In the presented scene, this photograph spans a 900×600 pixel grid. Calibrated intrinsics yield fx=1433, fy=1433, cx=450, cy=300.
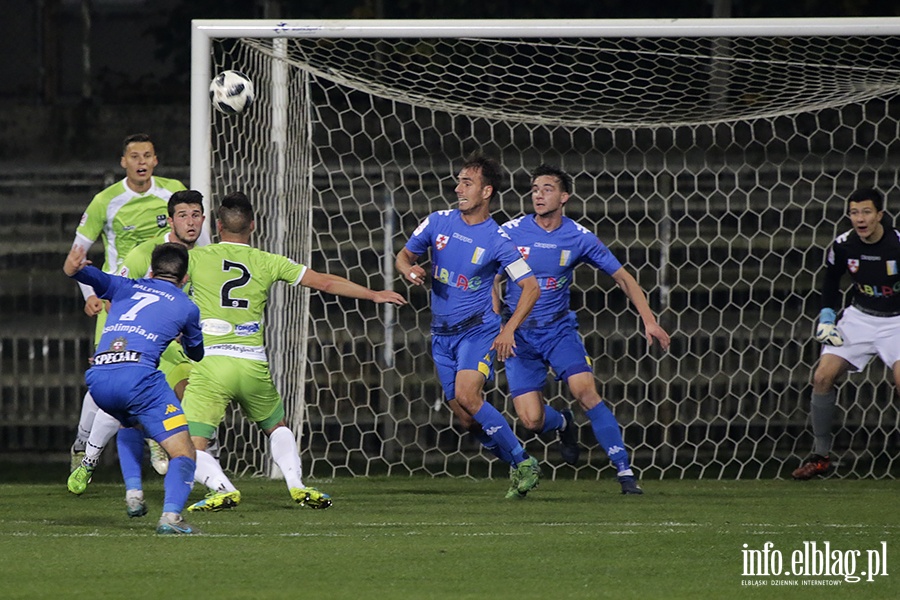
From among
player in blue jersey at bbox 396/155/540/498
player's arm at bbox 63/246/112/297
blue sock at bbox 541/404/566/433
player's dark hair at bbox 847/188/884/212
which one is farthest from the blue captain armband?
player's arm at bbox 63/246/112/297

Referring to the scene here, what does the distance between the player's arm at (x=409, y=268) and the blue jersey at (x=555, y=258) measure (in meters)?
0.66

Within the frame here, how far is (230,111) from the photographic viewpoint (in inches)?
315

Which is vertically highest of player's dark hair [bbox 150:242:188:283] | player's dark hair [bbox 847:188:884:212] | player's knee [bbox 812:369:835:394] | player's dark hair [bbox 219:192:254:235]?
player's dark hair [bbox 847:188:884:212]

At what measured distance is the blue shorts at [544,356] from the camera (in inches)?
316

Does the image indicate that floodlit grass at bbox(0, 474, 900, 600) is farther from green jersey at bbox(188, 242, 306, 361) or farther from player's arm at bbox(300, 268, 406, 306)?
player's arm at bbox(300, 268, 406, 306)

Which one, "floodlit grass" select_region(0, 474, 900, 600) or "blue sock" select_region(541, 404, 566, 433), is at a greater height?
"blue sock" select_region(541, 404, 566, 433)

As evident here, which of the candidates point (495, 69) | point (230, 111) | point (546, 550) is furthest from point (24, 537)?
point (495, 69)

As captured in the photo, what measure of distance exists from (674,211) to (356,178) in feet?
8.26

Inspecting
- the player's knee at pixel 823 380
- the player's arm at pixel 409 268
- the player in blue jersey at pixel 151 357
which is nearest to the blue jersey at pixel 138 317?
the player in blue jersey at pixel 151 357

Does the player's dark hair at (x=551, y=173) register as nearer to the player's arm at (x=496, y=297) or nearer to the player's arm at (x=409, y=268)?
the player's arm at (x=496, y=297)

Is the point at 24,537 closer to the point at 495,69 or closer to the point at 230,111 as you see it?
the point at 230,111

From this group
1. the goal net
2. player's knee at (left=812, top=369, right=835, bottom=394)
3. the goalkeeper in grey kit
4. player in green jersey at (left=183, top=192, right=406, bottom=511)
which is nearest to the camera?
player in green jersey at (left=183, top=192, right=406, bottom=511)

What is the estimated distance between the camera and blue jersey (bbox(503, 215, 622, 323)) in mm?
8125

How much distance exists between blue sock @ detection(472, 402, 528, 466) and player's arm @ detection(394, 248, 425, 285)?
2.73 feet
